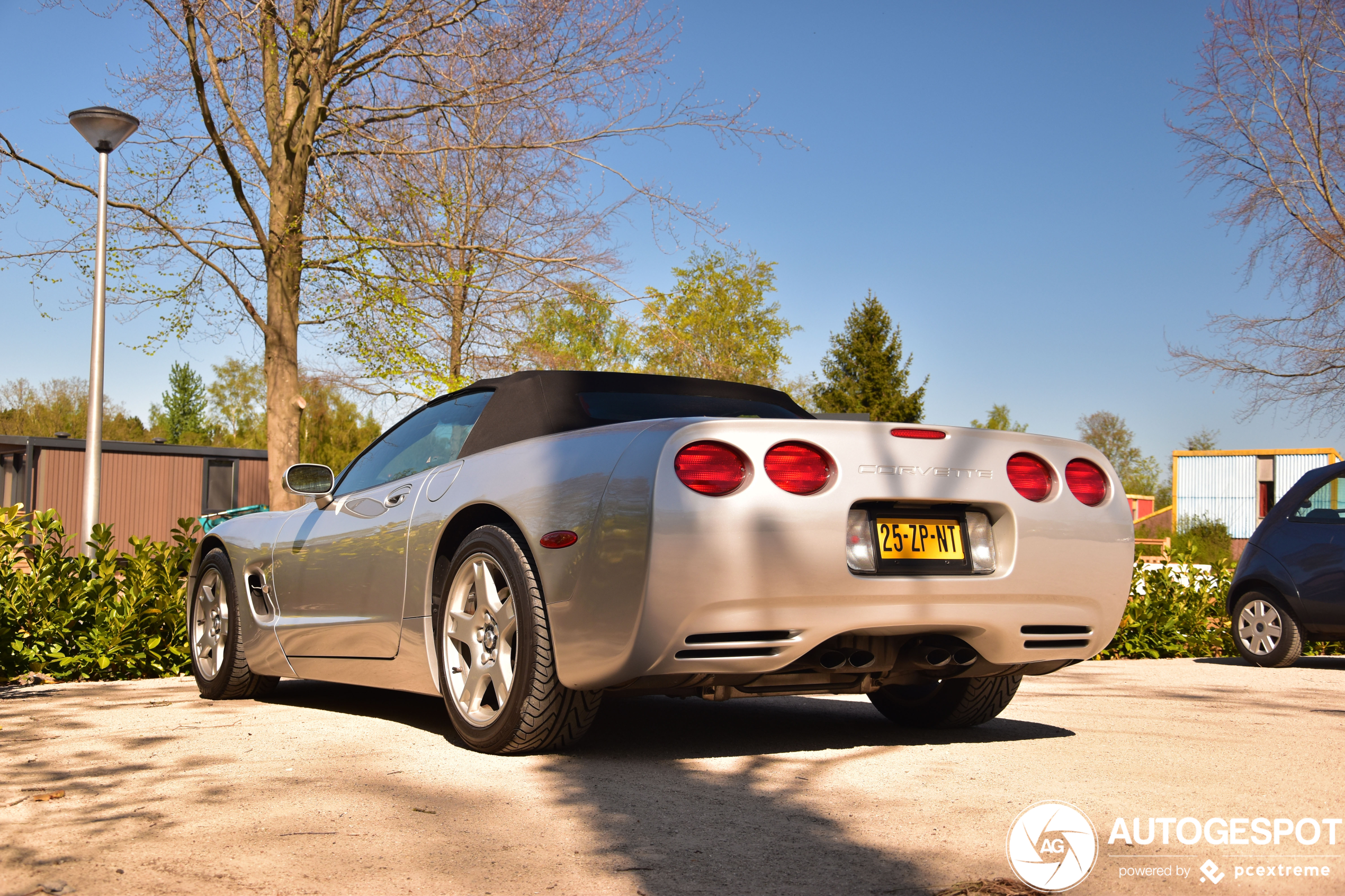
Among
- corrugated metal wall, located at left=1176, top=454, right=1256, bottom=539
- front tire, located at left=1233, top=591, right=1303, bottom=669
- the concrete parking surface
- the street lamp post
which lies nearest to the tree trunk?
the street lamp post

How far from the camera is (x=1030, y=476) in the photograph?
13.4 ft

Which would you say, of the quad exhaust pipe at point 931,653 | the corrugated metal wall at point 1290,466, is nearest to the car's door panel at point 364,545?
the quad exhaust pipe at point 931,653

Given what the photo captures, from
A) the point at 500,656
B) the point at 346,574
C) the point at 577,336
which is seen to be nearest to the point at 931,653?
the point at 500,656

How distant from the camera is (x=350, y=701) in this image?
588 cm

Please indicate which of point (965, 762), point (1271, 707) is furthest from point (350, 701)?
point (1271, 707)

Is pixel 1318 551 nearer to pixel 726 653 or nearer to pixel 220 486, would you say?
pixel 726 653

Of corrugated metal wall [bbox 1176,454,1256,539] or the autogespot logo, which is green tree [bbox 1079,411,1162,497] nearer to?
corrugated metal wall [bbox 1176,454,1256,539]

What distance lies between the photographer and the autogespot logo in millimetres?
2510

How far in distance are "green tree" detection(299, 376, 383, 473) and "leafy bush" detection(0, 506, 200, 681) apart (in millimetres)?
31696

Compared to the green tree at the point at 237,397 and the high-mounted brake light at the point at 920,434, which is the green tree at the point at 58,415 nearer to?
the green tree at the point at 237,397

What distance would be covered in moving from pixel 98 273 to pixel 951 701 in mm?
9602

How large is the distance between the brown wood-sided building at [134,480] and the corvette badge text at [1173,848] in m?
27.2

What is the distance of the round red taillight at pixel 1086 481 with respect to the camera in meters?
4.16

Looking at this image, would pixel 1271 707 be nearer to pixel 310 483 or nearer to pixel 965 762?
pixel 965 762
